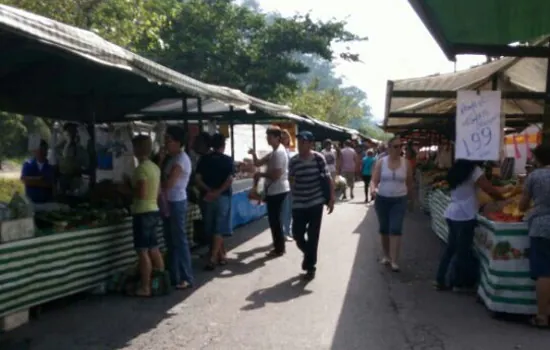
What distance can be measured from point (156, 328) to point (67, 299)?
1478mm

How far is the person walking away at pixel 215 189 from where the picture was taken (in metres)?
8.61

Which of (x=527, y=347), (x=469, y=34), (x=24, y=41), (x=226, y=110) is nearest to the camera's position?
(x=24, y=41)

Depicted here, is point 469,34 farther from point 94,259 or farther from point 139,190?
point 94,259

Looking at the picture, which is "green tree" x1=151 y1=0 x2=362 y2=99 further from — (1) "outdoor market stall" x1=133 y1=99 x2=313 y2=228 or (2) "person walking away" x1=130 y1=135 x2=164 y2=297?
(2) "person walking away" x1=130 y1=135 x2=164 y2=297

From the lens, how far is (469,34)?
5898 millimetres

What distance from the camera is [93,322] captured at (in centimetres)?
630

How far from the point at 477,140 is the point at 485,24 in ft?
5.61

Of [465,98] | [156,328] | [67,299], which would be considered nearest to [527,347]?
[465,98]

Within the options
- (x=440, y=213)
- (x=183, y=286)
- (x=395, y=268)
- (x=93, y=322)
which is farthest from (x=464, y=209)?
(x=440, y=213)


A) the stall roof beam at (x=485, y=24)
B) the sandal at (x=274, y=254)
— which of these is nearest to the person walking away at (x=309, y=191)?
the sandal at (x=274, y=254)

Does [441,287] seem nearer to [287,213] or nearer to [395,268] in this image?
[395,268]

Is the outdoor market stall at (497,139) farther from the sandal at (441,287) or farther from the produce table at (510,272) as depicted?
the sandal at (441,287)

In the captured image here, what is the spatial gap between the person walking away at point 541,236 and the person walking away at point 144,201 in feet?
12.6

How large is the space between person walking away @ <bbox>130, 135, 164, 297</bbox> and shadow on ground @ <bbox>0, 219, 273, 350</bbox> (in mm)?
455
